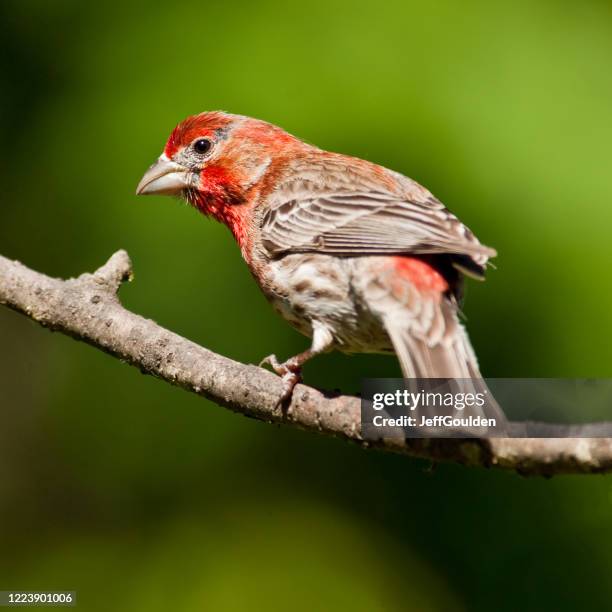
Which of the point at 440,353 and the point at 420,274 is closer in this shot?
the point at 440,353

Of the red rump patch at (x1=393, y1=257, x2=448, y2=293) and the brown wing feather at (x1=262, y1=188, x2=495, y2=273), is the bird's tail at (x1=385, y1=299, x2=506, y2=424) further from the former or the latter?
the brown wing feather at (x1=262, y1=188, x2=495, y2=273)

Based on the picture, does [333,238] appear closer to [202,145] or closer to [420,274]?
[420,274]

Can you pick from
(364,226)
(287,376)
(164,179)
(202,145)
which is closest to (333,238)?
(364,226)

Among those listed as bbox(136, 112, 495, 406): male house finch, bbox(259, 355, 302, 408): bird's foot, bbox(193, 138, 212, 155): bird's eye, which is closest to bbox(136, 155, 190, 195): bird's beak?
bbox(136, 112, 495, 406): male house finch

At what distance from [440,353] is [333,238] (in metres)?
0.84

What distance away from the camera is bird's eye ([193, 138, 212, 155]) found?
15.9 feet

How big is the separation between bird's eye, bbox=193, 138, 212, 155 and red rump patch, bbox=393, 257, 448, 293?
1.44m

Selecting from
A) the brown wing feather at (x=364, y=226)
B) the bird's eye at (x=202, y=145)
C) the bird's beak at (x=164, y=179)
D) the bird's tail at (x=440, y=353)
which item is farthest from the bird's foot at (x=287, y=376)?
the bird's eye at (x=202, y=145)

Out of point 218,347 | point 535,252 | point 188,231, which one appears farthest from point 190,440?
point 535,252

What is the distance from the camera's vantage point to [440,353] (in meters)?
3.40

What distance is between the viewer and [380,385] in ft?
12.8

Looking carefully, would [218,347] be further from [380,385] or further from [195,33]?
[195,33]

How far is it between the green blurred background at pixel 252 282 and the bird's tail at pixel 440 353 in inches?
26.8

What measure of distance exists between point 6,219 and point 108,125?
2.88ft
